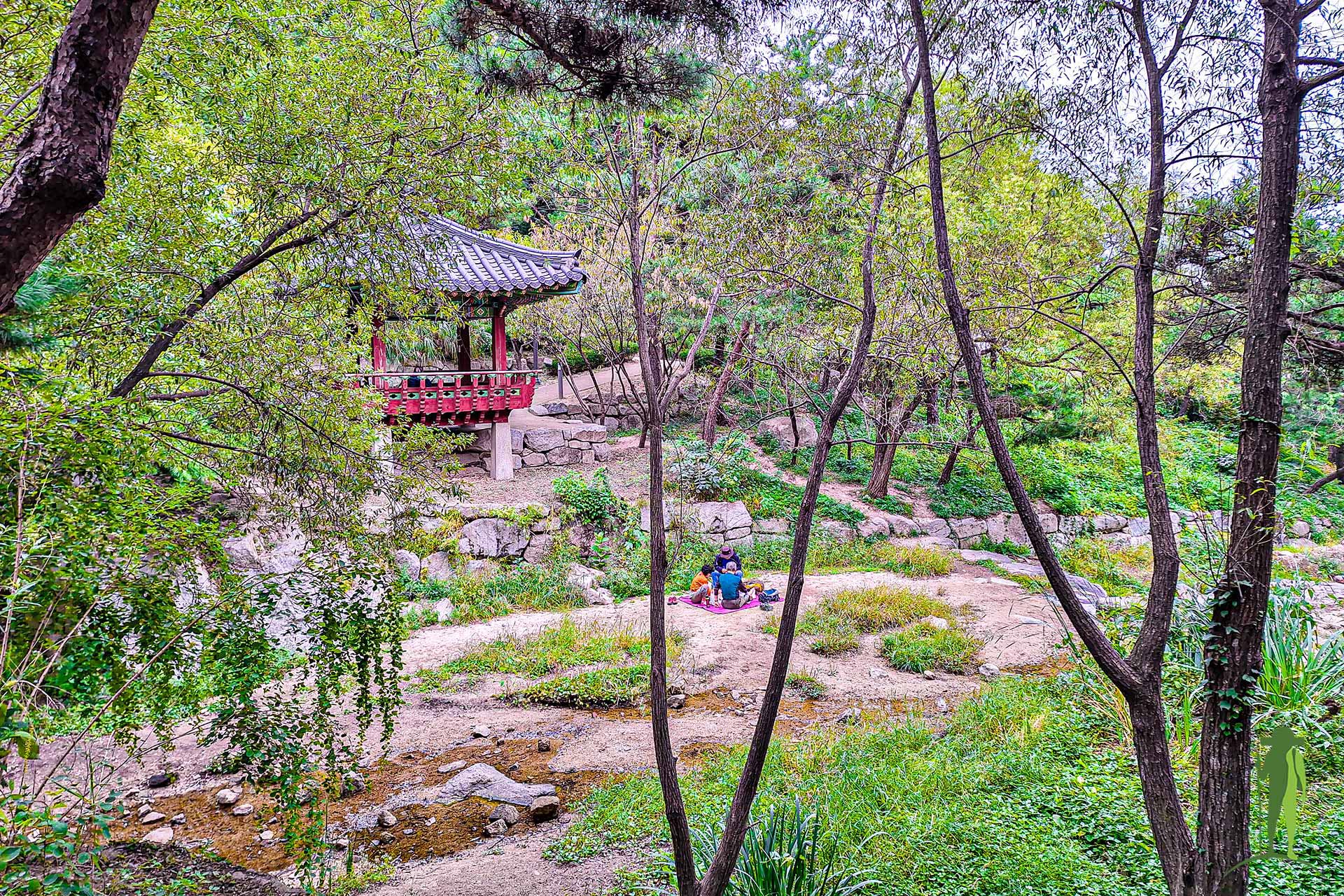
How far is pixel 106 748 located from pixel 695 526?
807 cm

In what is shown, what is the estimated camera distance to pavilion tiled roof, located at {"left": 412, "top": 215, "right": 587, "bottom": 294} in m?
11.0

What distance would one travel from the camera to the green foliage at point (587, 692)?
7.14 meters

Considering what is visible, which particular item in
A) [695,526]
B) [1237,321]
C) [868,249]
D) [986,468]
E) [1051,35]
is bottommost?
[695,526]

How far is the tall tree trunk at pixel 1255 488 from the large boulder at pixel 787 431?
13.0 metres

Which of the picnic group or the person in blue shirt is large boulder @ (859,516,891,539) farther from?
the person in blue shirt

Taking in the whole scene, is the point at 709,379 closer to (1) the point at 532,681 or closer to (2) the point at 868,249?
(1) the point at 532,681

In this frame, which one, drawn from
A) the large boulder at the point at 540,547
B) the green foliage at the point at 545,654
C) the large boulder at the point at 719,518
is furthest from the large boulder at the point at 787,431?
the green foliage at the point at 545,654

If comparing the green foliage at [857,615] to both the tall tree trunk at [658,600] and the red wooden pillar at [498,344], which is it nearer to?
the tall tree trunk at [658,600]

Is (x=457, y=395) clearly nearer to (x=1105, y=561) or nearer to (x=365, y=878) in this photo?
(x=365, y=878)

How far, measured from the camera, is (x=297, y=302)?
4.52 m

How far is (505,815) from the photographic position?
507 cm

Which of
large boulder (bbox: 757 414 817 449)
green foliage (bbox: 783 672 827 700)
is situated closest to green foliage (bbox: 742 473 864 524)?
large boulder (bbox: 757 414 817 449)

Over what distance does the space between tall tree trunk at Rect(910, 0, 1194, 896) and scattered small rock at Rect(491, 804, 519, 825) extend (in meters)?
3.92

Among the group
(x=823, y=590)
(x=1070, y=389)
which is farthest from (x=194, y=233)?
(x=1070, y=389)
